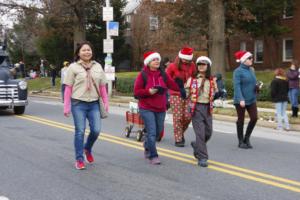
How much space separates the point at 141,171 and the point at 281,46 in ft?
114

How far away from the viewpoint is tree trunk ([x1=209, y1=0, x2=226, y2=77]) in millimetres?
23156

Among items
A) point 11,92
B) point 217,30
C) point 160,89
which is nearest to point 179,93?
point 160,89

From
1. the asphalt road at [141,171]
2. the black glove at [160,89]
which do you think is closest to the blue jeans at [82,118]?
the asphalt road at [141,171]

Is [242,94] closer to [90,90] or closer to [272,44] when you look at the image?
[90,90]

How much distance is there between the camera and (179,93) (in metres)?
9.55

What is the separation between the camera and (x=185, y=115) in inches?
386

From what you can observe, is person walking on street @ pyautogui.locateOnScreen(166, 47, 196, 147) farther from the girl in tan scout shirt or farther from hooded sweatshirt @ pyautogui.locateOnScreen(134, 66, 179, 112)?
the girl in tan scout shirt

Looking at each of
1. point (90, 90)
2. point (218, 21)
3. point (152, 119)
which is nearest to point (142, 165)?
point (152, 119)

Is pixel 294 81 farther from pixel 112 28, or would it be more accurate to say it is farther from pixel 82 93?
pixel 112 28

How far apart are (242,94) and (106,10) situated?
1486cm

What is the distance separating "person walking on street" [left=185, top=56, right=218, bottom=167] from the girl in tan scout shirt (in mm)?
1419

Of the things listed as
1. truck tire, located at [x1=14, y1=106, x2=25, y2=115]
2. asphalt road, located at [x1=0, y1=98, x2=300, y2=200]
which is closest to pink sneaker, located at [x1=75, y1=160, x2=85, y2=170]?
asphalt road, located at [x1=0, y1=98, x2=300, y2=200]

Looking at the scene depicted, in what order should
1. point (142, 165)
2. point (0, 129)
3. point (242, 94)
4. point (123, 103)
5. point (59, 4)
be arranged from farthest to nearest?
point (59, 4) < point (123, 103) < point (0, 129) < point (242, 94) < point (142, 165)

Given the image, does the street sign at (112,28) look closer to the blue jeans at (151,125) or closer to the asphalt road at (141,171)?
the asphalt road at (141,171)
